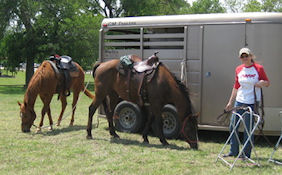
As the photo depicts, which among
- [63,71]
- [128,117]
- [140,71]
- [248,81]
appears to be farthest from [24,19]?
[248,81]

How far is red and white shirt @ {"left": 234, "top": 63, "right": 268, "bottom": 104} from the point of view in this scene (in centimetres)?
535

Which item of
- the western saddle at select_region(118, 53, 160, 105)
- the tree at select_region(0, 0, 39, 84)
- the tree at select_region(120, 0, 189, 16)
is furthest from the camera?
the tree at select_region(120, 0, 189, 16)

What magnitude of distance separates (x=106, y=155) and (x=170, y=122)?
6.71ft

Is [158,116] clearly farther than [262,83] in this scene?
Yes

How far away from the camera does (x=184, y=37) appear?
24.2ft

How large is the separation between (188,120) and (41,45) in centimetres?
1971

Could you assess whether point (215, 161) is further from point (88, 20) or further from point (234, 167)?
point (88, 20)

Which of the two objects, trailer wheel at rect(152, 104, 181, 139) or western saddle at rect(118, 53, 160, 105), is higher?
western saddle at rect(118, 53, 160, 105)

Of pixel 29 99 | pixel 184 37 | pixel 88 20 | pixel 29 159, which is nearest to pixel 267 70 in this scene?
pixel 184 37

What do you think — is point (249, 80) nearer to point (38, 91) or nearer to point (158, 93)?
point (158, 93)

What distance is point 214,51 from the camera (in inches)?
279

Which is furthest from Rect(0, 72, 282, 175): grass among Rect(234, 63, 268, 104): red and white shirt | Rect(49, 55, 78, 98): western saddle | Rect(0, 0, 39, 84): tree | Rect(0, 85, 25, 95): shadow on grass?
Rect(0, 0, 39, 84): tree

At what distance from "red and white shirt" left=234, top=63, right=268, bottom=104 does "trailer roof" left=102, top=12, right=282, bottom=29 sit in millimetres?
1674

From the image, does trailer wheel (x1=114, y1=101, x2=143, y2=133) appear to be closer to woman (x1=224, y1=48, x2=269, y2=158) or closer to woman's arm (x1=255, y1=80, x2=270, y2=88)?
woman (x1=224, y1=48, x2=269, y2=158)
